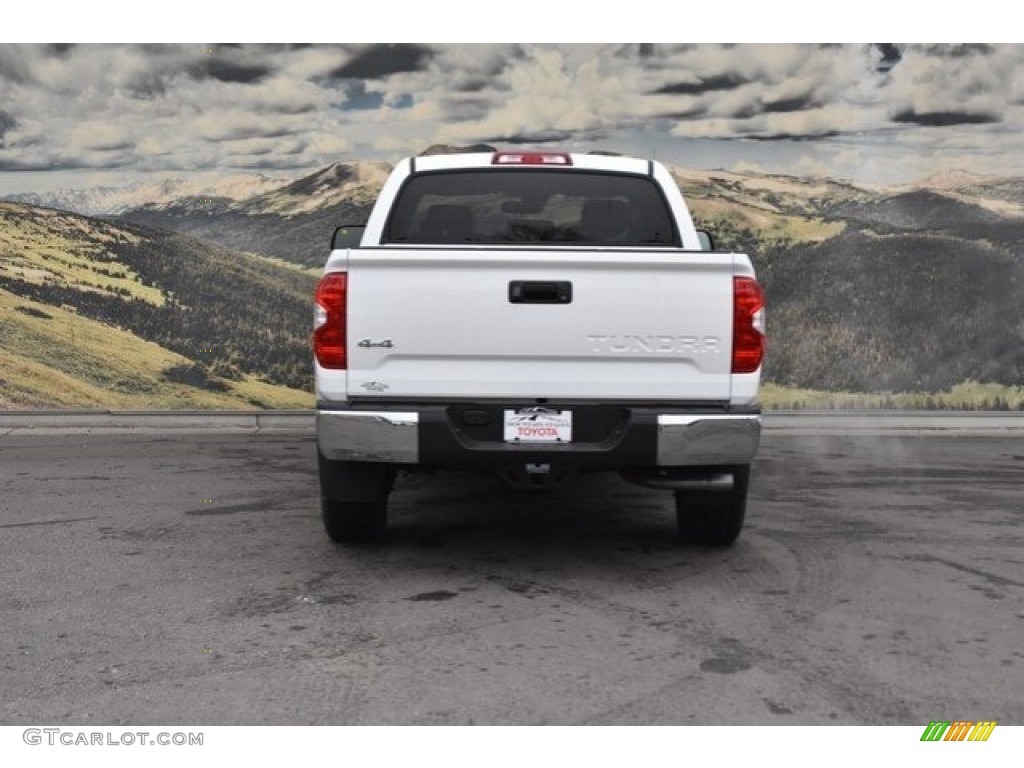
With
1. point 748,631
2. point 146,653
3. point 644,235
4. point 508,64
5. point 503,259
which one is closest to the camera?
point 146,653

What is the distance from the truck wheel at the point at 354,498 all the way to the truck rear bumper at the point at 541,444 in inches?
15.4

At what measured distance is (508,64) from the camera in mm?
12461

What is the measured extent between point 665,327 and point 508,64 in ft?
25.0

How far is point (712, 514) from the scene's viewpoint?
645cm

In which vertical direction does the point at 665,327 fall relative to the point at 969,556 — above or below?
above

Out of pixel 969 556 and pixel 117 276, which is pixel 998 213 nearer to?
pixel 969 556

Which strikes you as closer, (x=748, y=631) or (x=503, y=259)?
(x=748, y=631)

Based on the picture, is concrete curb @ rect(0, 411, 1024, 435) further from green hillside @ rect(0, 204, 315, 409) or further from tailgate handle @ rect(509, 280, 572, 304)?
tailgate handle @ rect(509, 280, 572, 304)

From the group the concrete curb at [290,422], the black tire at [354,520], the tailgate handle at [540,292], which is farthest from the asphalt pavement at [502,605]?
the concrete curb at [290,422]

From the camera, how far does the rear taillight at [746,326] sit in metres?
5.53

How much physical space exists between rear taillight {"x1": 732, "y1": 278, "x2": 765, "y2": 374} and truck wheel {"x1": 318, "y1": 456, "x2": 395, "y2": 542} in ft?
6.03

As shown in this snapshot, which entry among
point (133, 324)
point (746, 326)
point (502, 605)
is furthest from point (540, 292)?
point (133, 324)

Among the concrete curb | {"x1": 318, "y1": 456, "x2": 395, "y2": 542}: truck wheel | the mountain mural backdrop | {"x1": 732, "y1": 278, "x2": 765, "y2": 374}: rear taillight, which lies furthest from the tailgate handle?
the mountain mural backdrop
